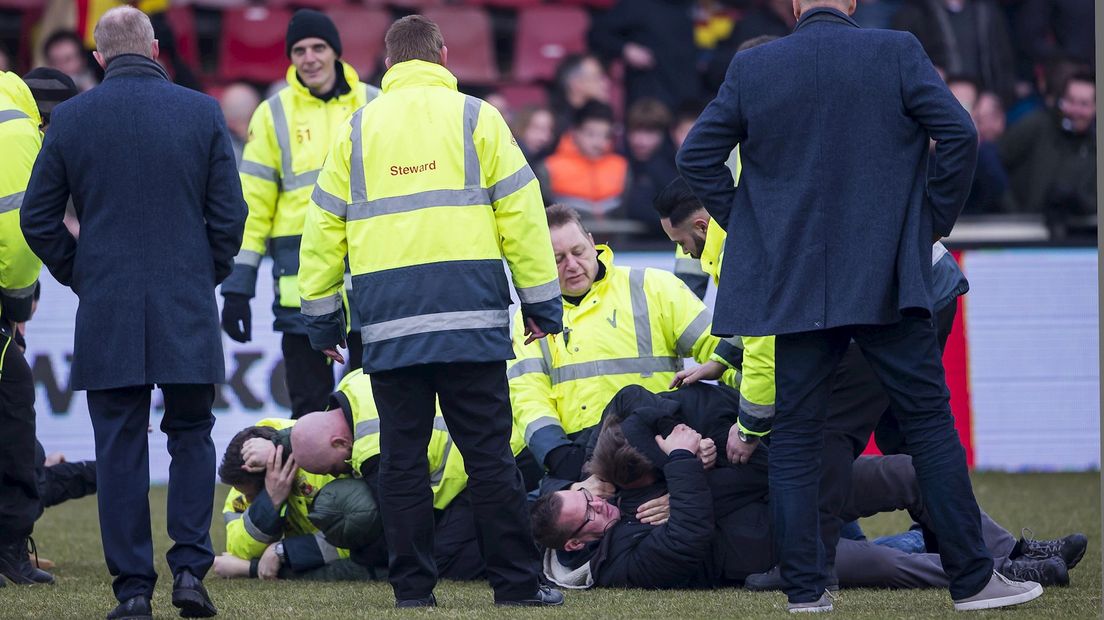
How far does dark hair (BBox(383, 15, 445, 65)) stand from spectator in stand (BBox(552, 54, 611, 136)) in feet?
21.7

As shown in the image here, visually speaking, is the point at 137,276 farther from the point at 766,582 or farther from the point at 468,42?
the point at 468,42

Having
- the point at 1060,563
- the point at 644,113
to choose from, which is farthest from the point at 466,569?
the point at 644,113

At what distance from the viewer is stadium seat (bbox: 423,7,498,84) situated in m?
12.6

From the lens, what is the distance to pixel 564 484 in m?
6.07

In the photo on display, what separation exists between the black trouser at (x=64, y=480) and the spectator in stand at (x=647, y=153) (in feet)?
16.9

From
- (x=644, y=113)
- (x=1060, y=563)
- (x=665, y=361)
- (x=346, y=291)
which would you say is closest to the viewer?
(x=1060, y=563)

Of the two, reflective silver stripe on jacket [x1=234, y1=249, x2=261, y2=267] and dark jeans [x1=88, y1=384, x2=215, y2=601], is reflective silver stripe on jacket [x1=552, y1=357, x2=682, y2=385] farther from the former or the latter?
reflective silver stripe on jacket [x1=234, y1=249, x2=261, y2=267]

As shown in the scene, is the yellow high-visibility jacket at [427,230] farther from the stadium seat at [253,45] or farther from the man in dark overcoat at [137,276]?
the stadium seat at [253,45]

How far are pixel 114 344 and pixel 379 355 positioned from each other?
82 cm

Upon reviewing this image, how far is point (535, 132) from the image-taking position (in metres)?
11.7

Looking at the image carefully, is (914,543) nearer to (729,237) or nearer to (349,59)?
(729,237)

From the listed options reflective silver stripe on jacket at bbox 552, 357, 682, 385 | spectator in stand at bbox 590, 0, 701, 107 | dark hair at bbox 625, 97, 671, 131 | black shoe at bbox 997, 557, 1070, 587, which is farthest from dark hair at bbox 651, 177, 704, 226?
spectator in stand at bbox 590, 0, 701, 107

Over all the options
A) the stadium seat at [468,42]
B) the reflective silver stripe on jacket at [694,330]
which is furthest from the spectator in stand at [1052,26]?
the reflective silver stripe on jacket at [694,330]

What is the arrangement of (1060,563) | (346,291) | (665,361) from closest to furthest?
(1060,563) < (665,361) < (346,291)
